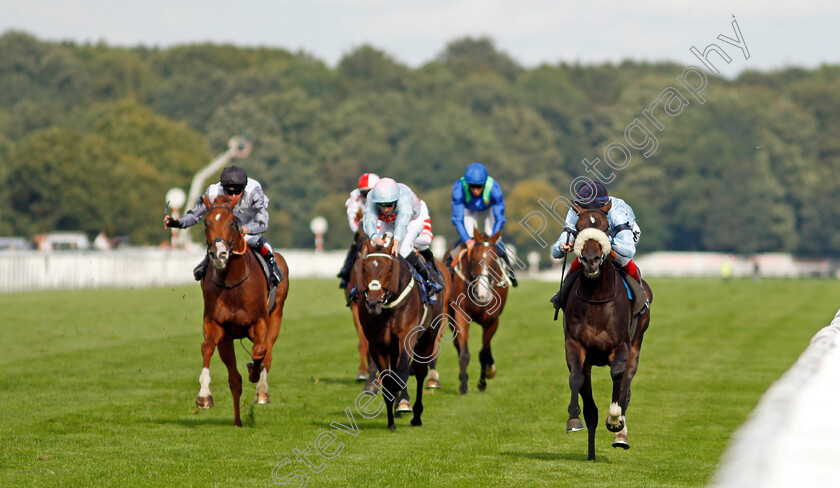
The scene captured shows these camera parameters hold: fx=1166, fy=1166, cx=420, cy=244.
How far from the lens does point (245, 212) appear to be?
11492 millimetres

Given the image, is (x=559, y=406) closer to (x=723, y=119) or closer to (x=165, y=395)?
(x=165, y=395)

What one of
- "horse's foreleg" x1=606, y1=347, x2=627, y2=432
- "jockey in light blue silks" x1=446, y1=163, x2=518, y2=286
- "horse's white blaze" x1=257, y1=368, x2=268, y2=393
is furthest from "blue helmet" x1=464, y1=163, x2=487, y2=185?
"horse's foreleg" x1=606, y1=347, x2=627, y2=432

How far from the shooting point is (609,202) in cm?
941

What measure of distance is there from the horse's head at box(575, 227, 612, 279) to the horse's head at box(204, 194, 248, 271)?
10.8 feet

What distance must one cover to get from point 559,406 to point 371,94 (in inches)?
4112

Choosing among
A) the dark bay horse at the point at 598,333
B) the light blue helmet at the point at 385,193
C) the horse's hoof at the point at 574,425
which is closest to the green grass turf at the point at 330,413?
the horse's hoof at the point at 574,425

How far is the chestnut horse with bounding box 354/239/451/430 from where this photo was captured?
10297 mm

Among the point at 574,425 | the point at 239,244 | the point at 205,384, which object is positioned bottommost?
the point at 574,425

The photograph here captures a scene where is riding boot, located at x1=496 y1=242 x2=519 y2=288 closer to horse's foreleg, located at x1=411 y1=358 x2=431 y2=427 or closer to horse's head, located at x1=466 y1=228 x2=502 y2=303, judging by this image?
horse's head, located at x1=466 y1=228 x2=502 y2=303

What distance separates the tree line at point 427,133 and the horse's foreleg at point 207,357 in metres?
63.4

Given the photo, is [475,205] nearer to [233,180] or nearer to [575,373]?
[233,180]

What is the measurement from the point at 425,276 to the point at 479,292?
8.08 feet

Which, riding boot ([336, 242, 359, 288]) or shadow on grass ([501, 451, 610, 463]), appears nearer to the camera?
shadow on grass ([501, 451, 610, 463])

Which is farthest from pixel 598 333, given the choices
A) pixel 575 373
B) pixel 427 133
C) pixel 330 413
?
pixel 427 133
